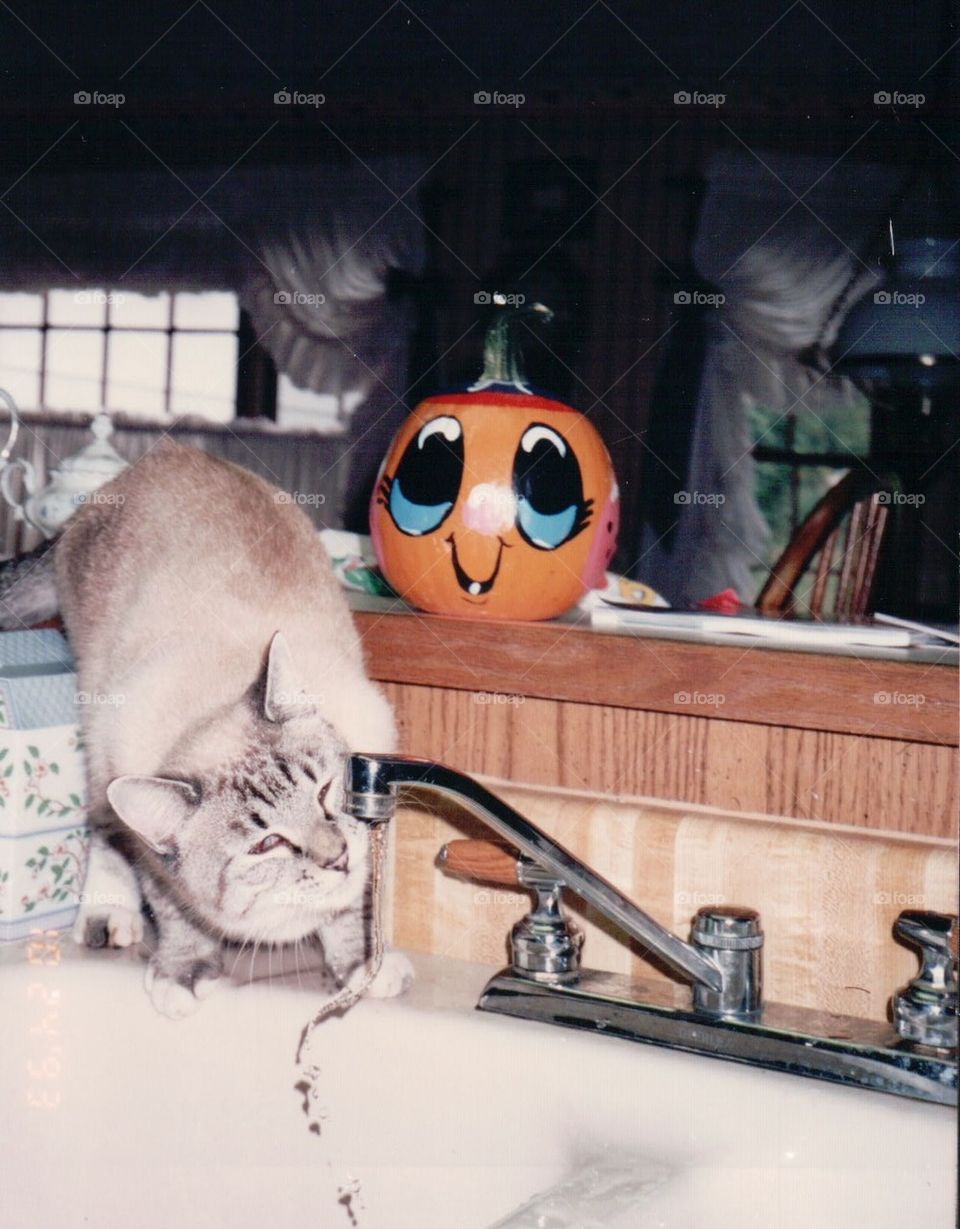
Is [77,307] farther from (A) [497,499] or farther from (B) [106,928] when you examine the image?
(A) [497,499]

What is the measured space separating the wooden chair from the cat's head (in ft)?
1.60

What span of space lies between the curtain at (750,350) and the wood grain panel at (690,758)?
1865 mm

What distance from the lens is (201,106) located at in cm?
337

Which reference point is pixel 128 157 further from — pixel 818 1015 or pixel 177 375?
pixel 818 1015

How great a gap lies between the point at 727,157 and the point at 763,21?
0.55 meters

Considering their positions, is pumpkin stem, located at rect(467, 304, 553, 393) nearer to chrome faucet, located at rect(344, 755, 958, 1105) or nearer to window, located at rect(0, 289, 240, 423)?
chrome faucet, located at rect(344, 755, 958, 1105)

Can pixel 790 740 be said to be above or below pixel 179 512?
below

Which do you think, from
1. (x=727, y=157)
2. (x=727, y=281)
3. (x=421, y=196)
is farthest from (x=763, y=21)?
(x=421, y=196)

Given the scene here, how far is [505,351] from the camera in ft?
3.76

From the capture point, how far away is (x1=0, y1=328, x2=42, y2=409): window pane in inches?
147

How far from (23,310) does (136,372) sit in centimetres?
45

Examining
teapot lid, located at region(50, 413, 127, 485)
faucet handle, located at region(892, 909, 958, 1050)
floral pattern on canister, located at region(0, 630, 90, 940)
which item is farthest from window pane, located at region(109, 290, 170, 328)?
faucet handle, located at region(892, 909, 958, 1050)

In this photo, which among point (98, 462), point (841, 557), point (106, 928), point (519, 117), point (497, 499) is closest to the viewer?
point (497, 499)

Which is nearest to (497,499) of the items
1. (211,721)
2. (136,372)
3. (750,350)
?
(211,721)
